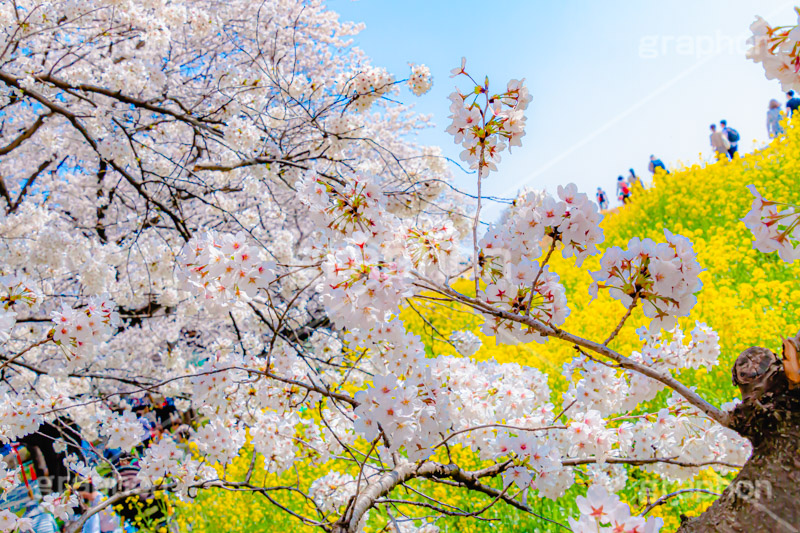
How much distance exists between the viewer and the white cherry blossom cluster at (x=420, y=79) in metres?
3.85

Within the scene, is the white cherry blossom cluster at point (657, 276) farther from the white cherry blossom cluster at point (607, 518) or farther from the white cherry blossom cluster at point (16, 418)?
the white cherry blossom cluster at point (16, 418)

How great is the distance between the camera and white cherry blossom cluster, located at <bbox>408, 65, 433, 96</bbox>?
3.85 metres

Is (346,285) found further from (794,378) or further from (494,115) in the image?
(794,378)

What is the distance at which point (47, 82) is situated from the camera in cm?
353

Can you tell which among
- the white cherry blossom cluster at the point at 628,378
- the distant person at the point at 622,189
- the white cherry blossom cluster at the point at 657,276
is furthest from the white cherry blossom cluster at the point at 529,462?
the distant person at the point at 622,189

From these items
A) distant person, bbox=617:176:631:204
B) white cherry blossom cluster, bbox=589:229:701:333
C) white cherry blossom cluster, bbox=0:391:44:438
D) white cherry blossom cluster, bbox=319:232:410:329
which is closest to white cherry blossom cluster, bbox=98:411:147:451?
white cherry blossom cluster, bbox=0:391:44:438

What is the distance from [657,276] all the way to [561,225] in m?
0.28

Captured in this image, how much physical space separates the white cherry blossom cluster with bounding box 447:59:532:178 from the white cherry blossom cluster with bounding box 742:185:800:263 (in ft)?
2.30

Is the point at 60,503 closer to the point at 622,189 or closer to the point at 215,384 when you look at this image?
the point at 215,384

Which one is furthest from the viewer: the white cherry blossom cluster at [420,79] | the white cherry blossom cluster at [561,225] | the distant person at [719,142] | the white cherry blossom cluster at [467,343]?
the distant person at [719,142]

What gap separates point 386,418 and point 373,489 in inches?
8.7

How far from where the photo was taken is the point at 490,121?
162 cm

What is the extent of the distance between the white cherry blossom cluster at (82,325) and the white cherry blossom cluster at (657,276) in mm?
1789

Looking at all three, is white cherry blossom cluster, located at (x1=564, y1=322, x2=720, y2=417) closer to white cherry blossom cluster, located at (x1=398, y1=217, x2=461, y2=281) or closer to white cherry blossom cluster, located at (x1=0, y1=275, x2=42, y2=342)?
white cherry blossom cluster, located at (x1=398, y1=217, x2=461, y2=281)
